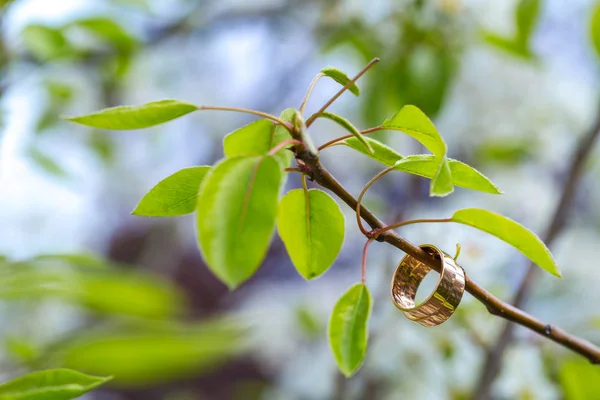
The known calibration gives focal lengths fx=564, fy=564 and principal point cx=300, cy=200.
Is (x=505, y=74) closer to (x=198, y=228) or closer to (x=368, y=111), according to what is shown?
(x=368, y=111)

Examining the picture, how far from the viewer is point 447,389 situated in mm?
611

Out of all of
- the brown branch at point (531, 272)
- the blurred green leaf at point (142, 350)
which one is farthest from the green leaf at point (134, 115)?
the brown branch at point (531, 272)

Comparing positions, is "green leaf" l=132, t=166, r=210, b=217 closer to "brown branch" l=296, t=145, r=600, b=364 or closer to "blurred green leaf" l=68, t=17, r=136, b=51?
"brown branch" l=296, t=145, r=600, b=364

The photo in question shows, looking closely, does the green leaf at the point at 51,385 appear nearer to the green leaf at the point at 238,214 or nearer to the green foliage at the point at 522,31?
the green leaf at the point at 238,214

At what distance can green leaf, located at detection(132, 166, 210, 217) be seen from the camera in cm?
21

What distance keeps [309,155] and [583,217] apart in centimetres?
103

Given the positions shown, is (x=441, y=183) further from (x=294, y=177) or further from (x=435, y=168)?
(x=294, y=177)

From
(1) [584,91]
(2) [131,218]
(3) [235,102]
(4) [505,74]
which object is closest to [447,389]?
(4) [505,74]

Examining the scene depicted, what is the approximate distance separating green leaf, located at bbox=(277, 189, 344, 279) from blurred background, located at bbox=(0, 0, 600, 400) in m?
0.11

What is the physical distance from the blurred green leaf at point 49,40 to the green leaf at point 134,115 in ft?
1.35

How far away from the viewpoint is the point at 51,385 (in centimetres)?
22

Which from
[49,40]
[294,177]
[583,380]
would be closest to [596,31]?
[583,380]

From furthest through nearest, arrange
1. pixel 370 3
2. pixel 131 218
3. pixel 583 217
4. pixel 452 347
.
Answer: pixel 131 218
pixel 583 217
pixel 370 3
pixel 452 347

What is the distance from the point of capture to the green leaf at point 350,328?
19cm
